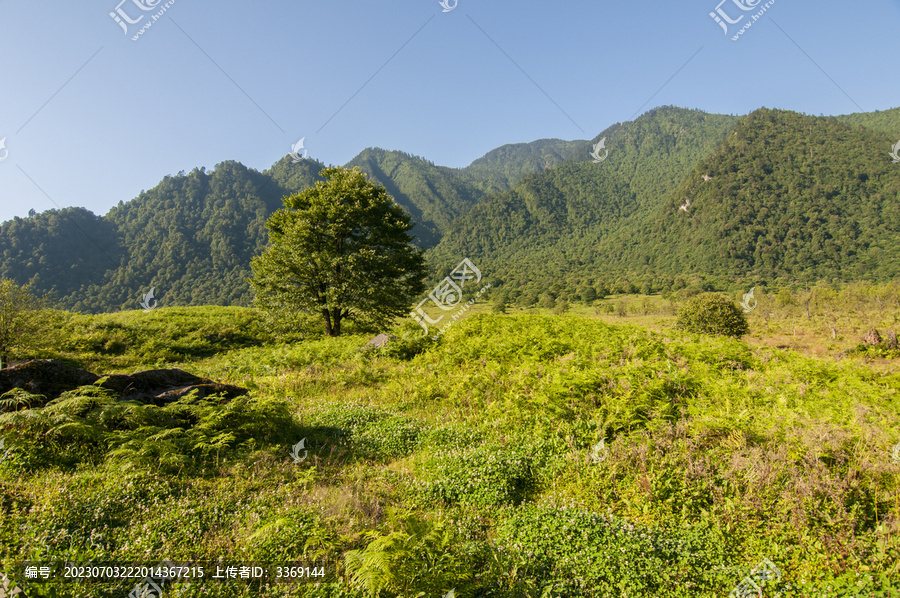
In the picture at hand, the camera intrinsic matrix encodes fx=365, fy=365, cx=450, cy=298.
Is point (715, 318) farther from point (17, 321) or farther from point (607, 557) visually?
point (17, 321)

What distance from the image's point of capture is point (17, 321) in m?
14.6

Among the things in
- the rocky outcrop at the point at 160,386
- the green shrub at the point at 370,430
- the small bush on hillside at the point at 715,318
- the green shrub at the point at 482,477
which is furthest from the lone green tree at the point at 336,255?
the small bush on hillside at the point at 715,318

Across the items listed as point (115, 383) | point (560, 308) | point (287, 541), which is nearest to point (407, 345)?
point (115, 383)

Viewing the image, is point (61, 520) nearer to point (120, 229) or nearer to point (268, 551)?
point (268, 551)

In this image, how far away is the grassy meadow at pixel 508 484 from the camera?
382 centimetres

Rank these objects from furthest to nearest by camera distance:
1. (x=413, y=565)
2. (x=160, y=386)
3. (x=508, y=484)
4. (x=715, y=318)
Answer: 1. (x=715, y=318)
2. (x=160, y=386)
3. (x=508, y=484)
4. (x=413, y=565)

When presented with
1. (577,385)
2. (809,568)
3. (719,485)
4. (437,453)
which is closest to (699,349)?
(577,385)

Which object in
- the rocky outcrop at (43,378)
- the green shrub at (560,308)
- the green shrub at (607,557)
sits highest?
the rocky outcrop at (43,378)

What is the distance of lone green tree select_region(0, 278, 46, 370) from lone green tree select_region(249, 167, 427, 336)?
9.11 m

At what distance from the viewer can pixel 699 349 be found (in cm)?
993

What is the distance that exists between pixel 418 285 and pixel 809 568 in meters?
21.1

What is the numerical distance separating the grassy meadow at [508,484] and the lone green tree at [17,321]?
12897mm

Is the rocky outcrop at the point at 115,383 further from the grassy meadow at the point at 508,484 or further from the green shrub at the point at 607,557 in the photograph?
the green shrub at the point at 607,557

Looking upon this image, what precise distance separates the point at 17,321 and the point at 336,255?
1322 centimetres
